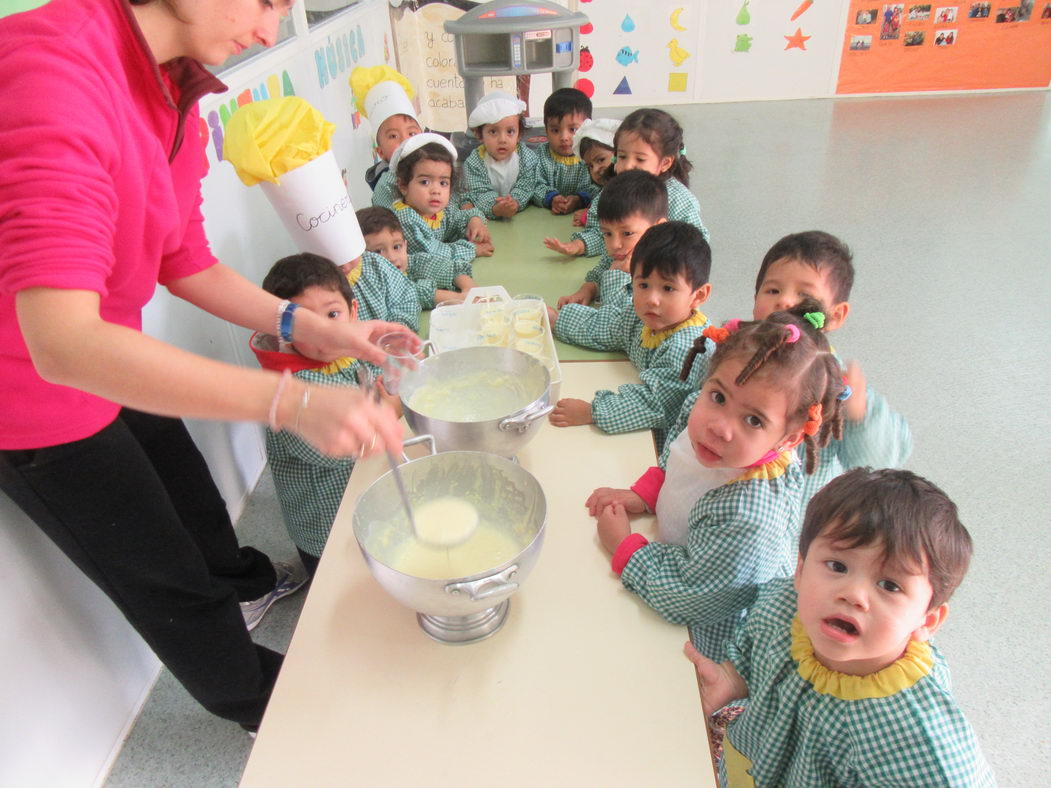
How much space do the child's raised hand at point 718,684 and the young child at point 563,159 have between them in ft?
5.94

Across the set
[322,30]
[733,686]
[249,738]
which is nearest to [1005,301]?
[733,686]

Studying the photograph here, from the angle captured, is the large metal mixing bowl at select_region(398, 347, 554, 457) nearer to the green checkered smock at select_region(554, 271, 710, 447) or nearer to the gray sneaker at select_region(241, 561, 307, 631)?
the green checkered smock at select_region(554, 271, 710, 447)

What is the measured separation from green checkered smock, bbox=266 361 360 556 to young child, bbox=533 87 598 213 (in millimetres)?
1365

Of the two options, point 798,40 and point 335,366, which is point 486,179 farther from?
point 798,40

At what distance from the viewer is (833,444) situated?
3.51ft

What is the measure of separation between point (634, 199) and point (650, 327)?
455mm

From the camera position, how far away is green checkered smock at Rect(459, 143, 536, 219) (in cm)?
239

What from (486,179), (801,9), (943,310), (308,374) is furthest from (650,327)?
(801,9)

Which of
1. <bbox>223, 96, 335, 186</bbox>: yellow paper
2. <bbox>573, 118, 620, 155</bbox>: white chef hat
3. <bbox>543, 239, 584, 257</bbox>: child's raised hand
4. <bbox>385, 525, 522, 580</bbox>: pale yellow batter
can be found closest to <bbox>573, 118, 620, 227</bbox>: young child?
→ <bbox>573, 118, 620, 155</bbox>: white chef hat

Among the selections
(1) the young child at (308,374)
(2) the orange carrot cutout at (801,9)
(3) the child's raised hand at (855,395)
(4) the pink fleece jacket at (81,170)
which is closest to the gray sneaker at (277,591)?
(1) the young child at (308,374)

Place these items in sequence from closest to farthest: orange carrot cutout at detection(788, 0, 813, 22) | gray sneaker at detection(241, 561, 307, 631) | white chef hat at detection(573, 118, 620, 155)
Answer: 1. gray sneaker at detection(241, 561, 307, 631)
2. white chef hat at detection(573, 118, 620, 155)
3. orange carrot cutout at detection(788, 0, 813, 22)

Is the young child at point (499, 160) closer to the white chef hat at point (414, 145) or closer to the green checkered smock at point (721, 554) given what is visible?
the white chef hat at point (414, 145)

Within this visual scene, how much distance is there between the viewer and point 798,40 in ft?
17.4

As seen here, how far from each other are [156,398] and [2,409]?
0.34m
